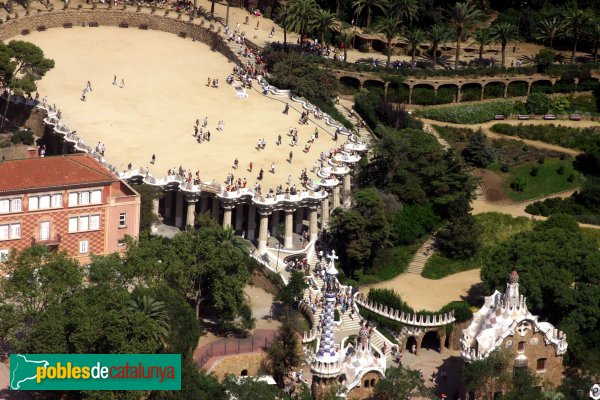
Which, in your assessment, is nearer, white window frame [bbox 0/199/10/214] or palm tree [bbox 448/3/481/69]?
white window frame [bbox 0/199/10/214]

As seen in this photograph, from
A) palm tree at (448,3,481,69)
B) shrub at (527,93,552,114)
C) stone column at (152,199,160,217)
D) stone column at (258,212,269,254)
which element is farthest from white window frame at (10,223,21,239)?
shrub at (527,93,552,114)

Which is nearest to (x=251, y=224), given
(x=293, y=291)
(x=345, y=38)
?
(x=293, y=291)

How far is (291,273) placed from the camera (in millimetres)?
144750

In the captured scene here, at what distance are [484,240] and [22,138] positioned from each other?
4201 centimetres

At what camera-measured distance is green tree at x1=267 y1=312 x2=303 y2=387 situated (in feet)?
424

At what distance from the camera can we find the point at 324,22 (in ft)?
606

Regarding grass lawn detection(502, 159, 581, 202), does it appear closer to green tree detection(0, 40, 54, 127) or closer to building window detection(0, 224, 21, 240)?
green tree detection(0, 40, 54, 127)

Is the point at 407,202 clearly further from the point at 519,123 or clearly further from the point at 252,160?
the point at 519,123

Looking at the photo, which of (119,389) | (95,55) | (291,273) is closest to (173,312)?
(119,389)

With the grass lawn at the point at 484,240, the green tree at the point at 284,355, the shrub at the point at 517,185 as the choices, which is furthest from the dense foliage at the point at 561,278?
the shrub at the point at 517,185

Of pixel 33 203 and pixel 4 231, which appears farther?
pixel 33 203

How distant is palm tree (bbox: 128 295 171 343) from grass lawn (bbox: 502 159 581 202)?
51994 millimetres

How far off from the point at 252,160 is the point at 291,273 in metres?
17.7

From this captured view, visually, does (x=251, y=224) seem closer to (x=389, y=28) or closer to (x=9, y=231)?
(x=9, y=231)
